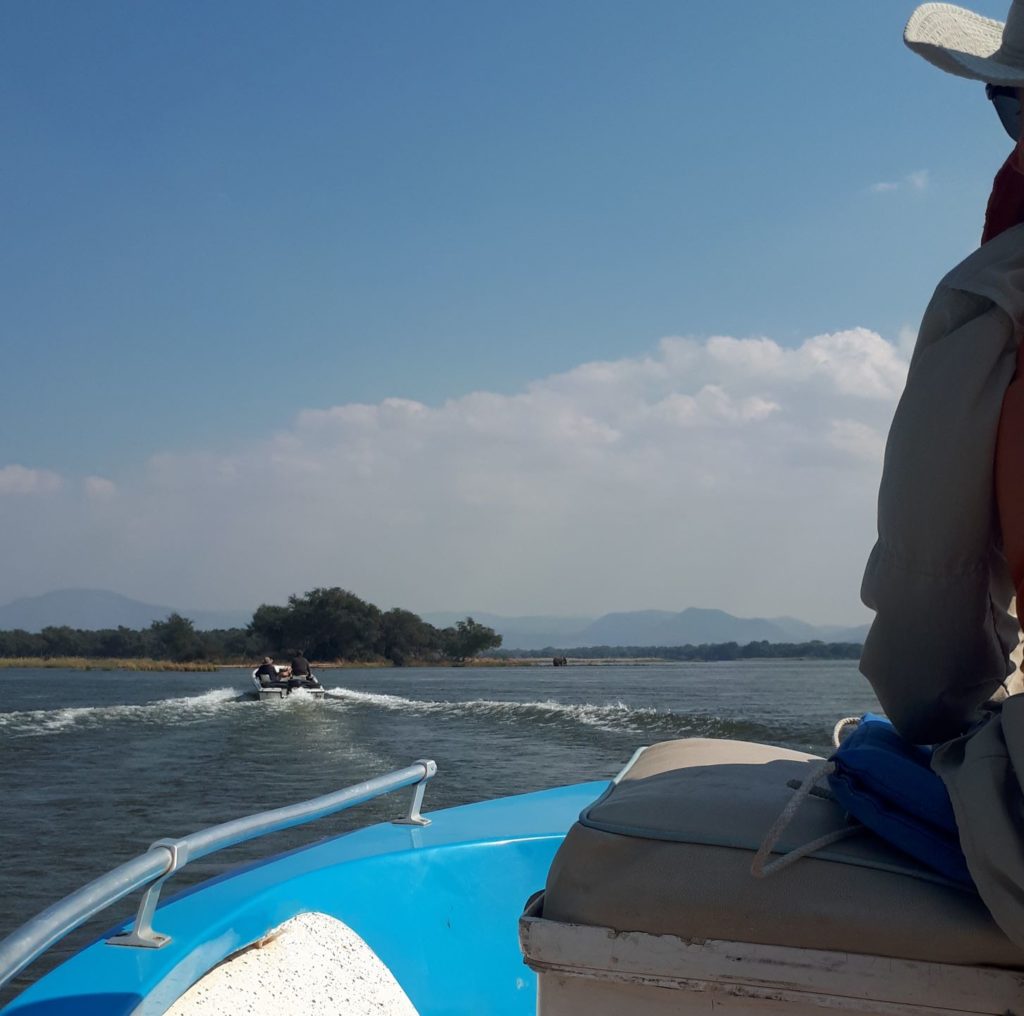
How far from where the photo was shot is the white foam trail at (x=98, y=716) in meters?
18.3

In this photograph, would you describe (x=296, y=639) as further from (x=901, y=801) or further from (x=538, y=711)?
(x=901, y=801)

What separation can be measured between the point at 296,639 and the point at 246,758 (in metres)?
52.7

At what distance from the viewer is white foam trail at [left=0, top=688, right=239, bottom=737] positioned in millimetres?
18344

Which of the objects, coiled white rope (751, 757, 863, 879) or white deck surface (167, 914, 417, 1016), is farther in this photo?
white deck surface (167, 914, 417, 1016)

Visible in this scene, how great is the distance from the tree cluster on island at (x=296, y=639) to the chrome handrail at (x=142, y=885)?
64.4 m

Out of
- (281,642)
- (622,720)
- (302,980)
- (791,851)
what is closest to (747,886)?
(791,851)

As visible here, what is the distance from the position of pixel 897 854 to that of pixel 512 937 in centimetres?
158

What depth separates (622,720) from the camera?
18562 millimetres

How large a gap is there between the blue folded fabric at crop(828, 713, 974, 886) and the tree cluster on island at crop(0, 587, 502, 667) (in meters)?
65.2

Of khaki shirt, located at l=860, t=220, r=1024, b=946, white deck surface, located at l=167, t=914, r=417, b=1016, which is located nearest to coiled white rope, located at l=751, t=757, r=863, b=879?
khaki shirt, located at l=860, t=220, r=1024, b=946

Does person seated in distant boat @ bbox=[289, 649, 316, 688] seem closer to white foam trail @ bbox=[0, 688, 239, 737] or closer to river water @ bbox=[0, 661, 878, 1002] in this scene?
river water @ bbox=[0, 661, 878, 1002]

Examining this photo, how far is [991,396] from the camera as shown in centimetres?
88

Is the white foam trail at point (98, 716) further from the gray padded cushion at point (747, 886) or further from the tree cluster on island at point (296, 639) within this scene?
the tree cluster on island at point (296, 639)

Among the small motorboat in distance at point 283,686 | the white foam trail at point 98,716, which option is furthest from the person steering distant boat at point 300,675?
the white foam trail at point 98,716
